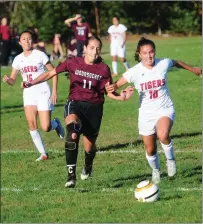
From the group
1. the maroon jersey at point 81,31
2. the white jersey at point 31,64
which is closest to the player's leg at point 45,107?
the white jersey at point 31,64

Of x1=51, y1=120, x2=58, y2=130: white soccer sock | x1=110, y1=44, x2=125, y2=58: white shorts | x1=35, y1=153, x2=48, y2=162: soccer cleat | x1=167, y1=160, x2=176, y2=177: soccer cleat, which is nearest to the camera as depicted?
x1=167, y1=160, x2=176, y2=177: soccer cleat

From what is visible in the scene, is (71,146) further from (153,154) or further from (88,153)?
(153,154)

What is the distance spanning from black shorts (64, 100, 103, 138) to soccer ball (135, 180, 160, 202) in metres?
1.65

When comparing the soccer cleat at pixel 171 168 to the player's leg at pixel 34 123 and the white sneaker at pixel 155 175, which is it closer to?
the white sneaker at pixel 155 175

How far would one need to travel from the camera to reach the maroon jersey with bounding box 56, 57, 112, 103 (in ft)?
32.8

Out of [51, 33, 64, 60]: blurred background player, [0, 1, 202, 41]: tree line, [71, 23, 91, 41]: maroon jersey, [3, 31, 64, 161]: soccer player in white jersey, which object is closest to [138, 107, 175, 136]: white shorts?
[3, 31, 64, 161]: soccer player in white jersey

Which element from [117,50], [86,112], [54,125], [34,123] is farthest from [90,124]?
[117,50]

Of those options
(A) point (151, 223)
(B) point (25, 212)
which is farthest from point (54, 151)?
(A) point (151, 223)

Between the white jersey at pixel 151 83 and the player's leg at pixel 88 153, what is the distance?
0.97 meters

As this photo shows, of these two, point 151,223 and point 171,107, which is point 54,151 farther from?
point 151,223

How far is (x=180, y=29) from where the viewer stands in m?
62.0

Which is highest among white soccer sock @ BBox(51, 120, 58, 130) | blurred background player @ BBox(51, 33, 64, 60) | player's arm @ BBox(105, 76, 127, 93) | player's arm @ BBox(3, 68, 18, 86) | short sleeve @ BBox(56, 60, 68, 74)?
short sleeve @ BBox(56, 60, 68, 74)

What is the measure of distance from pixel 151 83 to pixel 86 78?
35.7 inches

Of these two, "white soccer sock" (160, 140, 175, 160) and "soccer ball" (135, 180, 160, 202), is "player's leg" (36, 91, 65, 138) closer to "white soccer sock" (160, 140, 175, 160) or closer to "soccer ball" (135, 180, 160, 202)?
"white soccer sock" (160, 140, 175, 160)
